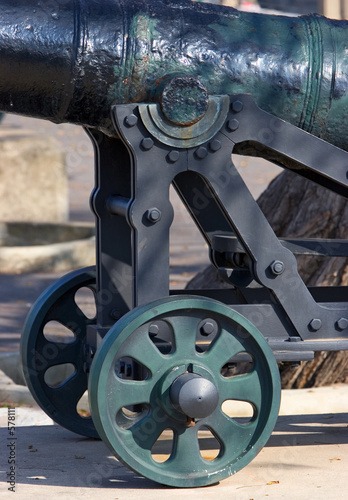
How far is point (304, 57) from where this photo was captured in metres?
4.10

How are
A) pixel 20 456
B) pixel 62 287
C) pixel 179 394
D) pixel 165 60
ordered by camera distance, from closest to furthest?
pixel 179 394 < pixel 165 60 < pixel 20 456 < pixel 62 287

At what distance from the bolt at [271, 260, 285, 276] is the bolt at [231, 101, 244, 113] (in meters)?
0.61

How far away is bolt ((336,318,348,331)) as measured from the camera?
4.09 metres

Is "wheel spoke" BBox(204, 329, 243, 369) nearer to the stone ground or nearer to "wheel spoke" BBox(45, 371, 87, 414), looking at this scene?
the stone ground

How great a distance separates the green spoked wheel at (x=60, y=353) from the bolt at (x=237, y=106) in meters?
1.20

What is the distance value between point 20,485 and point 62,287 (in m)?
1.06

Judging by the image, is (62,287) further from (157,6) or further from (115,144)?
(157,6)

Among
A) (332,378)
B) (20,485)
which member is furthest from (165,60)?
(332,378)

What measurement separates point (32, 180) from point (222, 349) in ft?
28.5

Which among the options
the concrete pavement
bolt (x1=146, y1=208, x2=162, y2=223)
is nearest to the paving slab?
the concrete pavement

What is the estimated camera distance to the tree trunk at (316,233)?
5867mm

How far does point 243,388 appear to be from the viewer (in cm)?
381

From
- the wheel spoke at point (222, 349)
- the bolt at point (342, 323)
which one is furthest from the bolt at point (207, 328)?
the bolt at point (342, 323)

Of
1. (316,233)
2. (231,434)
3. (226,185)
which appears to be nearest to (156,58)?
(226,185)
